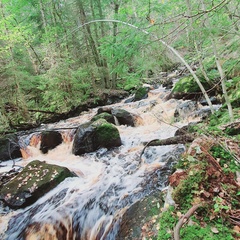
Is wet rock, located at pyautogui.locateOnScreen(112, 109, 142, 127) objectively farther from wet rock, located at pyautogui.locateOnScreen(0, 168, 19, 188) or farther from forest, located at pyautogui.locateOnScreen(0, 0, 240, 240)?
wet rock, located at pyautogui.locateOnScreen(0, 168, 19, 188)

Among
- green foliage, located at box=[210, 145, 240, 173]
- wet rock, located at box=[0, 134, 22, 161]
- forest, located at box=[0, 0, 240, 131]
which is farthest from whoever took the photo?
wet rock, located at box=[0, 134, 22, 161]

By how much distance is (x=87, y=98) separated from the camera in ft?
45.1

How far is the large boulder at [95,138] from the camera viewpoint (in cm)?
718

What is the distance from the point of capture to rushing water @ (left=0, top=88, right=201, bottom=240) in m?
3.72

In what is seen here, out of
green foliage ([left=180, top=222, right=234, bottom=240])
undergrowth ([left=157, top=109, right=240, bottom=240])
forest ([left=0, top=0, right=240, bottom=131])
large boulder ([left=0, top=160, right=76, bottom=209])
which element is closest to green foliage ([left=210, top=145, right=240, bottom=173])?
undergrowth ([left=157, top=109, right=240, bottom=240])

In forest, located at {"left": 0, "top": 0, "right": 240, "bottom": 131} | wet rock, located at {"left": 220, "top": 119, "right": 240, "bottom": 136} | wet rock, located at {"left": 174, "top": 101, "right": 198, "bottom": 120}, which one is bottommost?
wet rock, located at {"left": 174, "top": 101, "right": 198, "bottom": 120}

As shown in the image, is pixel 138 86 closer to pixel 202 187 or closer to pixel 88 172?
pixel 88 172

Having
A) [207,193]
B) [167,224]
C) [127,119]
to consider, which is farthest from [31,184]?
[127,119]

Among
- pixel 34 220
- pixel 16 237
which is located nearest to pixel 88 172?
pixel 34 220

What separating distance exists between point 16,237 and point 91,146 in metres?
3.76

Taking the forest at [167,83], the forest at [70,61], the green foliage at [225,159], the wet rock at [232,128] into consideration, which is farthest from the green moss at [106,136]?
the green foliage at [225,159]

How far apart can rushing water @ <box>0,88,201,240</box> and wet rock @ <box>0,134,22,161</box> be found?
1556 mm

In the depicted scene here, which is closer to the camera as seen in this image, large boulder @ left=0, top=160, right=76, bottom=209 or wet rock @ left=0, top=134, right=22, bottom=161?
large boulder @ left=0, top=160, right=76, bottom=209

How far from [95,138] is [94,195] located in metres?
2.81
